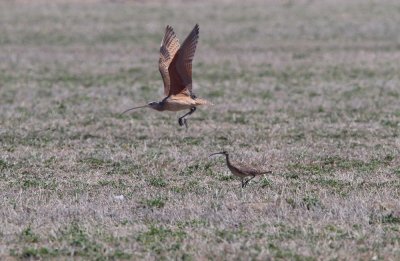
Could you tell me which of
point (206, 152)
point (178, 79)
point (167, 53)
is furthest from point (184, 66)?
point (206, 152)

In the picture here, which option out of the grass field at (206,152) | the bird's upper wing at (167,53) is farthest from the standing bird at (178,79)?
the grass field at (206,152)

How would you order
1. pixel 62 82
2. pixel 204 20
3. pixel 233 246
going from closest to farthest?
1. pixel 233 246
2. pixel 62 82
3. pixel 204 20

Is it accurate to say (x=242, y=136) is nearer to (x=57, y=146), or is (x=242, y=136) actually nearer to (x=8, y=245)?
(x=57, y=146)

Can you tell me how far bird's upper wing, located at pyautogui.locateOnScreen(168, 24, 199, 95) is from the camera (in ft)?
40.7

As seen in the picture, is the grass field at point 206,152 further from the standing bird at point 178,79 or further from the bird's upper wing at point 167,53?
the bird's upper wing at point 167,53

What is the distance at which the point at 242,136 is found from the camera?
15.3 m

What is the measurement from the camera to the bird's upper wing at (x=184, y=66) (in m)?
12.4

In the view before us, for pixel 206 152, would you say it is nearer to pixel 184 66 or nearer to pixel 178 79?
pixel 178 79

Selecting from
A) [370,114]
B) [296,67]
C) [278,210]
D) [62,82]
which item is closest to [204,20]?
[296,67]

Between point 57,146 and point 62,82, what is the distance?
30.0 ft

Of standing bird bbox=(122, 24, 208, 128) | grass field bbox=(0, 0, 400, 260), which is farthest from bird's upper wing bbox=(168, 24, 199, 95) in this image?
grass field bbox=(0, 0, 400, 260)

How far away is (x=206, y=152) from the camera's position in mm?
13820

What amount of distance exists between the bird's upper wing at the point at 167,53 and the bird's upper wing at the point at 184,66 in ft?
0.29

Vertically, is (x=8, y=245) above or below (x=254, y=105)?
above
